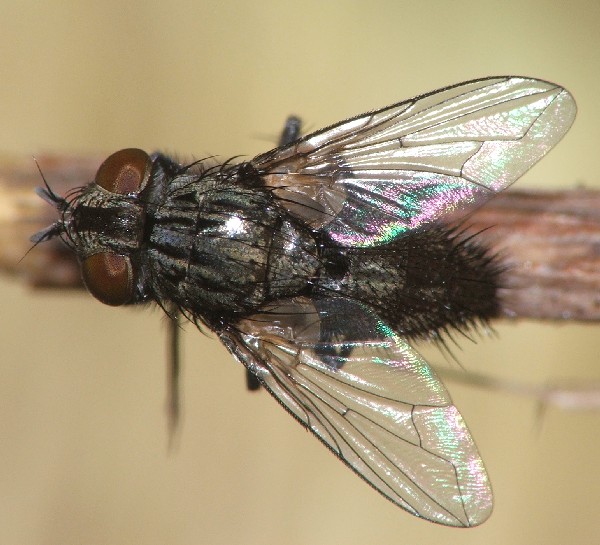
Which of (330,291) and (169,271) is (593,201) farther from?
(169,271)

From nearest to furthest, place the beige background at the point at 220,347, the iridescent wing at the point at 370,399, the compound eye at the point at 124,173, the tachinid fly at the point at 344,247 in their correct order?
the iridescent wing at the point at 370,399 → the tachinid fly at the point at 344,247 → the compound eye at the point at 124,173 → the beige background at the point at 220,347

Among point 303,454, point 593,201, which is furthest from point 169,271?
point 303,454

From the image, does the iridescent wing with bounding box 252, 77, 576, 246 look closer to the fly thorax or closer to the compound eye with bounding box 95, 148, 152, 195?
the fly thorax

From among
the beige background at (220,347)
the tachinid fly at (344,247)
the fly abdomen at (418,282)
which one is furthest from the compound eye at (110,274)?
the beige background at (220,347)

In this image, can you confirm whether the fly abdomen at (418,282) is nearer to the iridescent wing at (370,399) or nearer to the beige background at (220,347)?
the iridescent wing at (370,399)

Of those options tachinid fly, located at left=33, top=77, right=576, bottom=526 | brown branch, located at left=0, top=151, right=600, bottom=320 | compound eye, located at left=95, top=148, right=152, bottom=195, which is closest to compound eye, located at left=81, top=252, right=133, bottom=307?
tachinid fly, located at left=33, top=77, right=576, bottom=526

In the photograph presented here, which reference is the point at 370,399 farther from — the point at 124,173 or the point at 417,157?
the point at 124,173
